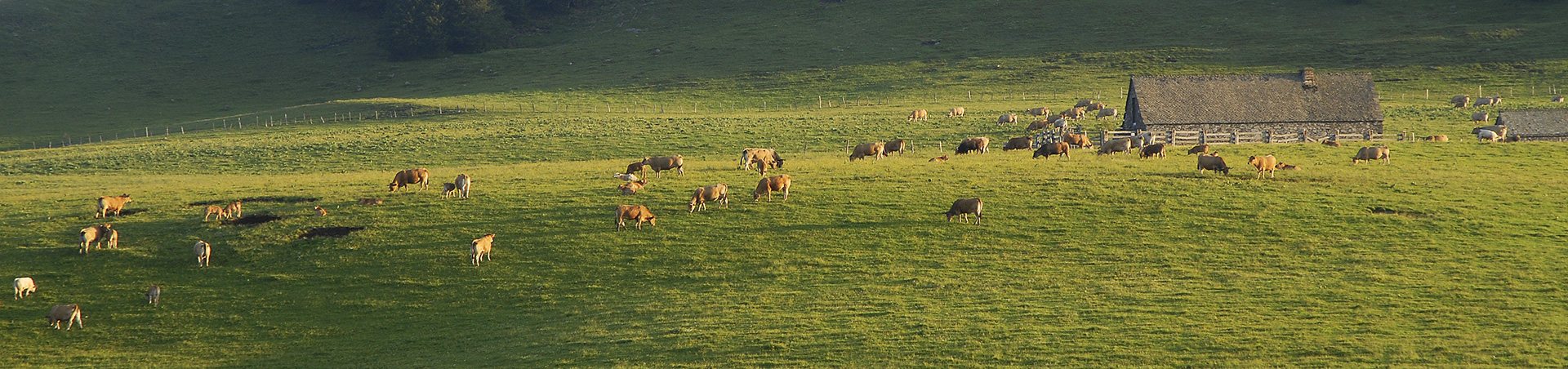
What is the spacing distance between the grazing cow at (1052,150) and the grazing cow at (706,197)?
1427 cm

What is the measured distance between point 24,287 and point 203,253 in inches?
149

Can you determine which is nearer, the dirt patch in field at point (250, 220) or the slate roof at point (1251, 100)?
the dirt patch in field at point (250, 220)

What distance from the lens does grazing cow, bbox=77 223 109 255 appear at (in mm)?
29938

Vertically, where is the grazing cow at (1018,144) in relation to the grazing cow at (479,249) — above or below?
above

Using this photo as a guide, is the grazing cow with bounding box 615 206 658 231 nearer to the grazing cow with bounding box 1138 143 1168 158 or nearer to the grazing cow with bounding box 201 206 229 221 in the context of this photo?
the grazing cow with bounding box 201 206 229 221

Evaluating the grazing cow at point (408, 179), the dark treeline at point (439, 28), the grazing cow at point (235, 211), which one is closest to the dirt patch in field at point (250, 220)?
the grazing cow at point (235, 211)

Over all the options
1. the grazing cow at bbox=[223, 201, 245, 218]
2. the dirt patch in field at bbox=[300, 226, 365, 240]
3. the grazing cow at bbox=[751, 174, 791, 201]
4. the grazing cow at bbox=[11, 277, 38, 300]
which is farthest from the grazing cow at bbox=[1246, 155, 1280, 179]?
the grazing cow at bbox=[11, 277, 38, 300]

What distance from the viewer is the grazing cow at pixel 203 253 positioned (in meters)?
29.0

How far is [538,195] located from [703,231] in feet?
22.8

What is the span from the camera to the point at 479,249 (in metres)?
28.7

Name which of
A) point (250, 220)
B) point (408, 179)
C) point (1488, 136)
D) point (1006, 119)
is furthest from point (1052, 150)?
point (250, 220)

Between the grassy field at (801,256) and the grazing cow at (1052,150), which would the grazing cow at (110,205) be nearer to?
the grassy field at (801,256)

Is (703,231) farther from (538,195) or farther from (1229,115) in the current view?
(1229,115)

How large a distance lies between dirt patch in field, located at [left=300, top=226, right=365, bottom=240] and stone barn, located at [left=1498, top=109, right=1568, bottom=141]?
47.8 metres
